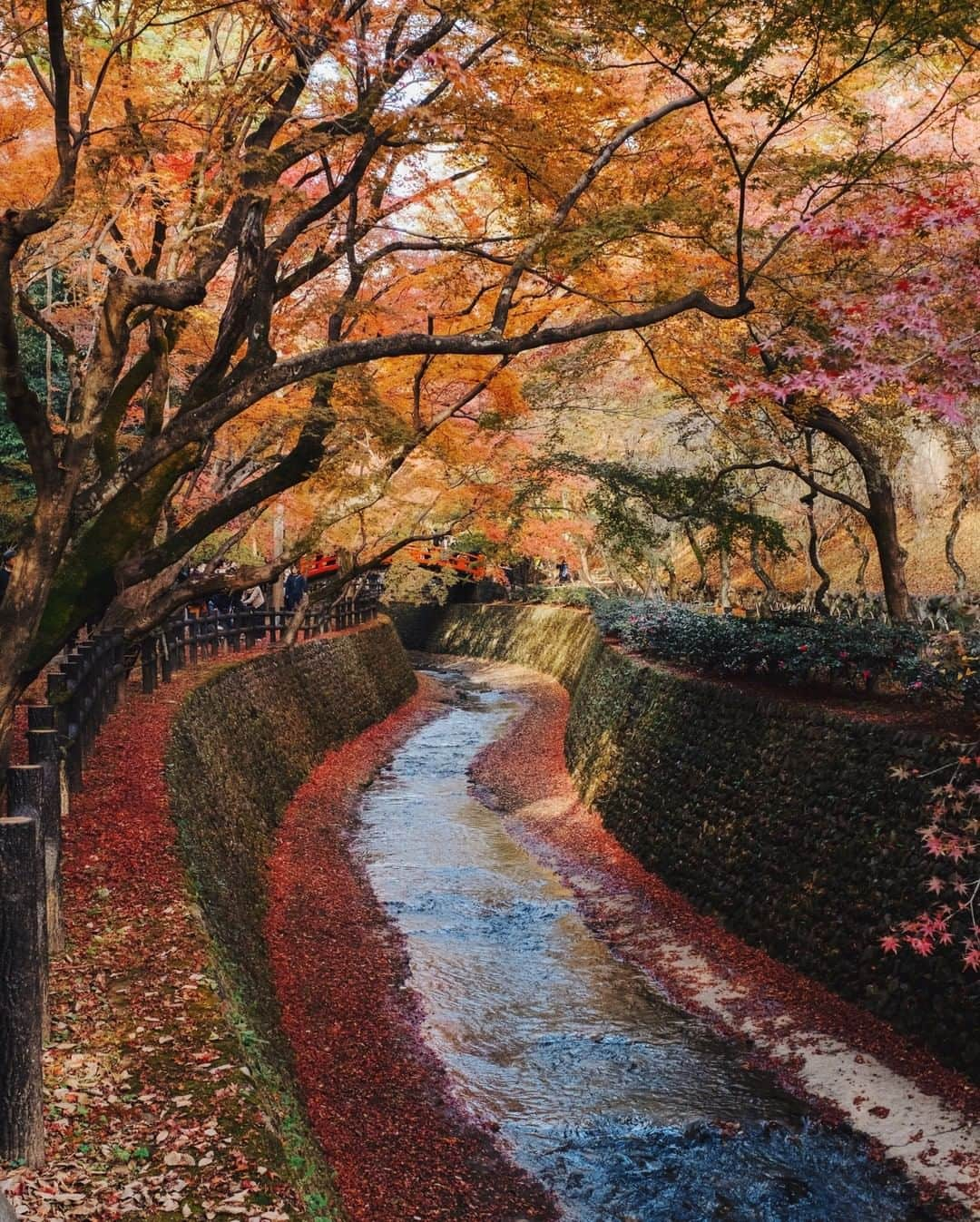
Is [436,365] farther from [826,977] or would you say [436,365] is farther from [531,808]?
[826,977]

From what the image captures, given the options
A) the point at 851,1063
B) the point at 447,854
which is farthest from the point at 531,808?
the point at 851,1063

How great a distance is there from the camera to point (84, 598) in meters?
8.79

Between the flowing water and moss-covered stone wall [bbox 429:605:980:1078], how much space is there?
1.24 meters

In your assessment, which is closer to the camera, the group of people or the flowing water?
the flowing water

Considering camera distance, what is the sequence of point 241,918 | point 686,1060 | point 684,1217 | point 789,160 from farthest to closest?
point 789,160
point 241,918
point 686,1060
point 684,1217

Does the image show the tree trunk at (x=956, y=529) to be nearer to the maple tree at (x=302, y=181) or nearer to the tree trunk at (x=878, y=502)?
the tree trunk at (x=878, y=502)

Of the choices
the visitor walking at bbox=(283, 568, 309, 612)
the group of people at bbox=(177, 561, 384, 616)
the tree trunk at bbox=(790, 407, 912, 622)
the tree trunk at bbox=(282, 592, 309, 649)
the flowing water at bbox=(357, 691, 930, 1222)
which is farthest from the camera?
the visitor walking at bbox=(283, 568, 309, 612)

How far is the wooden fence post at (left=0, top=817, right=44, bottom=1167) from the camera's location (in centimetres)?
423

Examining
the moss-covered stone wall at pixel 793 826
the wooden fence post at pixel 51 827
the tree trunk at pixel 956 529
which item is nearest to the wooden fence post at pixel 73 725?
the wooden fence post at pixel 51 827

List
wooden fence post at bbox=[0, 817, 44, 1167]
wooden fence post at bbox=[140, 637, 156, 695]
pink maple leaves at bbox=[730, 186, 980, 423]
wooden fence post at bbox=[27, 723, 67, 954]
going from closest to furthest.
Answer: wooden fence post at bbox=[0, 817, 44, 1167]
wooden fence post at bbox=[27, 723, 67, 954]
pink maple leaves at bbox=[730, 186, 980, 423]
wooden fence post at bbox=[140, 637, 156, 695]

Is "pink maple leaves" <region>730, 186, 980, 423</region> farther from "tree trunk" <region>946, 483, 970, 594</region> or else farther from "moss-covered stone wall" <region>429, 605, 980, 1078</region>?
"tree trunk" <region>946, 483, 970, 594</region>

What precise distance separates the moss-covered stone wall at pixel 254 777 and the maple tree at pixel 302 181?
82.3 inches

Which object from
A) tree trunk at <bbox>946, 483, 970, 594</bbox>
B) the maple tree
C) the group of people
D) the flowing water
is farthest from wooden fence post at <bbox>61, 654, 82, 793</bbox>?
tree trunk at <bbox>946, 483, 970, 594</bbox>

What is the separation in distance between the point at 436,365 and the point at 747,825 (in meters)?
8.42
